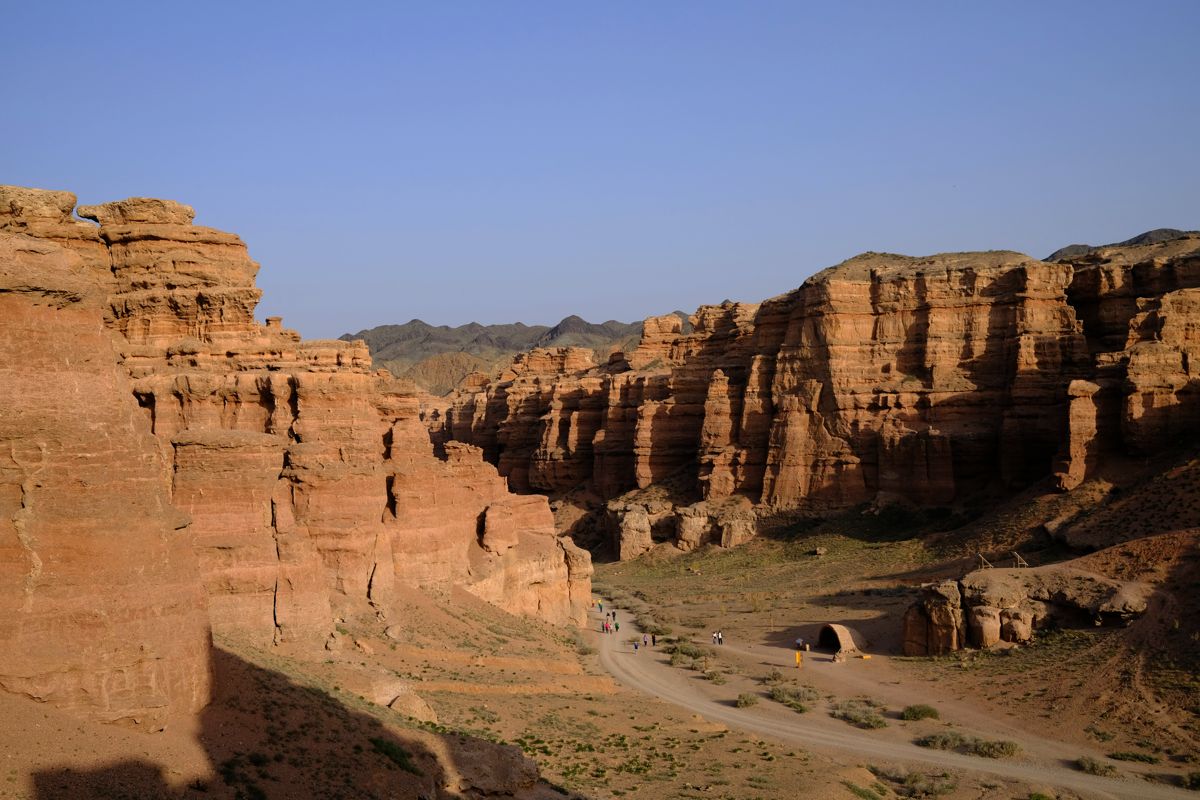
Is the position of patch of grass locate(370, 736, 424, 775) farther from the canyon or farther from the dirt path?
the dirt path

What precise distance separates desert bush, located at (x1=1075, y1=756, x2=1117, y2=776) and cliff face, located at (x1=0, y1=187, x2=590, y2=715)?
20623 mm

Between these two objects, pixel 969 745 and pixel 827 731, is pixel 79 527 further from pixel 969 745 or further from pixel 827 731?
pixel 969 745

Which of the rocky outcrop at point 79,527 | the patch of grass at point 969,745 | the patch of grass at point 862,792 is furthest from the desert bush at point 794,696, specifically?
the rocky outcrop at point 79,527

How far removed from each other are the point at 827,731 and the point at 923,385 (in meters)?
35.9

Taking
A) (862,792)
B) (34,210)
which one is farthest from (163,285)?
(862,792)

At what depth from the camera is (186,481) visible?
2775 cm

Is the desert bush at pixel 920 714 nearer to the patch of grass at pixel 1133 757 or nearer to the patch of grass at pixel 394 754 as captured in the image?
the patch of grass at pixel 1133 757

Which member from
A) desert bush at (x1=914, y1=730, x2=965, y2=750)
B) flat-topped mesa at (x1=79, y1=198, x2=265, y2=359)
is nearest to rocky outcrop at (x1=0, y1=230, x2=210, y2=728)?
flat-topped mesa at (x1=79, y1=198, x2=265, y2=359)

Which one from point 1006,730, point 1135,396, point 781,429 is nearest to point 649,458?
point 781,429

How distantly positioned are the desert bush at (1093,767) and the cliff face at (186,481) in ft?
67.7

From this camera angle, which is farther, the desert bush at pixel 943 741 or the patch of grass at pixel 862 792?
the desert bush at pixel 943 741

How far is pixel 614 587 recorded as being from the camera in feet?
219

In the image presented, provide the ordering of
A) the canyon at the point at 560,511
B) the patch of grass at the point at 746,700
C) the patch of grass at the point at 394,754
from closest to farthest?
the canyon at the point at 560,511
the patch of grass at the point at 394,754
the patch of grass at the point at 746,700

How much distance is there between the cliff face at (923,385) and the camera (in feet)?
181
